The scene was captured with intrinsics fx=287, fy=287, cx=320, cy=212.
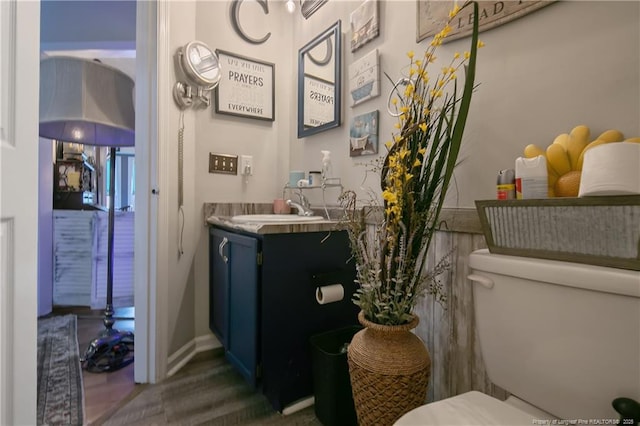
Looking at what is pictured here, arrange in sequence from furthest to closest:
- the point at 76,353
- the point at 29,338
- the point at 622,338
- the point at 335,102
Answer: the point at 76,353, the point at 335,102, the point at 29,338, the point at 622,338

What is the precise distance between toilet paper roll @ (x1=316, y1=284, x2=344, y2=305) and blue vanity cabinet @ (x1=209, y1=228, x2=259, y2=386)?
252mm

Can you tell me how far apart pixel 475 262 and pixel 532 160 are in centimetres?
31

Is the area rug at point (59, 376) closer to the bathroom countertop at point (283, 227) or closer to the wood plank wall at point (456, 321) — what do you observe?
the bathroom countertop at point (283, 227)

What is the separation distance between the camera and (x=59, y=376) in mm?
1490

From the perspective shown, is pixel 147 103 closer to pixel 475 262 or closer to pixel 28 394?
pixel 28 394

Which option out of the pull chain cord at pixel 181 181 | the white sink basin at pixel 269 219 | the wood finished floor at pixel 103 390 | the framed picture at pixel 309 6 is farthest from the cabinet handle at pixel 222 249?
the framed picture at pixel 309 6

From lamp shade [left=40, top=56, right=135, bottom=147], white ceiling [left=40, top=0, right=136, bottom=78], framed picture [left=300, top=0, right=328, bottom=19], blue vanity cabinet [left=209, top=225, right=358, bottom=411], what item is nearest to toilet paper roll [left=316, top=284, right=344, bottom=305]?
blue vanity cabinet [left=209, top=225, right=358, bottom=411]

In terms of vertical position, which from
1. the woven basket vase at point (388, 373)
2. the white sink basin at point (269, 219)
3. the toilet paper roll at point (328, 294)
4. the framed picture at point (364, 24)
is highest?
the framed picture at point (364, 24)

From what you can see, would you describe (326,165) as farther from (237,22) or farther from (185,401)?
(185,401)

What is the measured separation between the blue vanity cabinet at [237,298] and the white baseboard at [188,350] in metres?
0.20

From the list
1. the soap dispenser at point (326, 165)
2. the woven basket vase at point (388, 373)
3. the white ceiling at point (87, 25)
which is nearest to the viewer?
the woven basket vase at point (388, 373)

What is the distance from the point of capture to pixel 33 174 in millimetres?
691

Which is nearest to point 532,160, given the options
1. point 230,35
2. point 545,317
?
point 545,317

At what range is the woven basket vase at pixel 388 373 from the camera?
0.83 m
